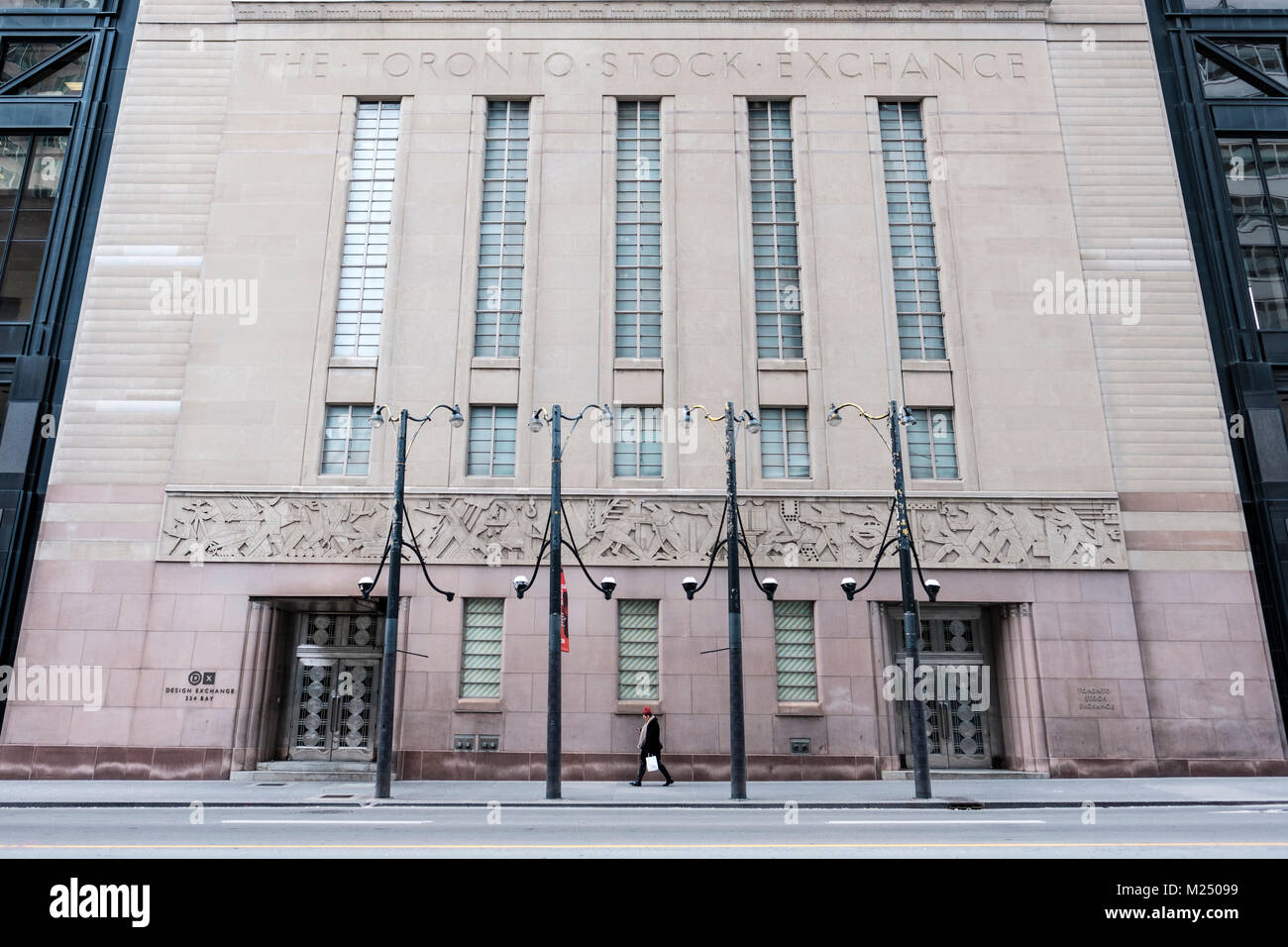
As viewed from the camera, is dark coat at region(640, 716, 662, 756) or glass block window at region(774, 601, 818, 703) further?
glass block window at region(774, 601, 818, 703)

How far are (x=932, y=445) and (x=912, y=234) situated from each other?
24.9ft

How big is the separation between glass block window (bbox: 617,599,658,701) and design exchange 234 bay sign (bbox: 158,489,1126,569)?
148 centimetres

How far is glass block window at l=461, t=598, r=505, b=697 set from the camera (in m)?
23.2

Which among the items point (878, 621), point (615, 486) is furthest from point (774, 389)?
point (878, 621)

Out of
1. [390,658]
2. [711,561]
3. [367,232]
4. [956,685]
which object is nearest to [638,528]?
[711,561]

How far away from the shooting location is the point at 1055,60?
28391 millimetres

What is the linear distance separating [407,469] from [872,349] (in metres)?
15.2

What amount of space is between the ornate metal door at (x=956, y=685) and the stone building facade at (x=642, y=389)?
122 mm

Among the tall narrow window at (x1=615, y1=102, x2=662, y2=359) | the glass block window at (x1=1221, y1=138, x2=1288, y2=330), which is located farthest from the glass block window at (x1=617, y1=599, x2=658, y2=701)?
the glass block window at (x1=1221, y1=138, x2=1288, y2=330)

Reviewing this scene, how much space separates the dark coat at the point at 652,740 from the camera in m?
20.4

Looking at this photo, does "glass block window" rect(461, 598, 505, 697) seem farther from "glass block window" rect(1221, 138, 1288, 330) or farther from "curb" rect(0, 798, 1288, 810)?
"glass block window" rect(1221, 138, 1288, 330)

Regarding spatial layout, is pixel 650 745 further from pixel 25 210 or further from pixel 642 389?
pixel 25 210

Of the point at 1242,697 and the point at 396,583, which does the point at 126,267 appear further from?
the point at 1242,697

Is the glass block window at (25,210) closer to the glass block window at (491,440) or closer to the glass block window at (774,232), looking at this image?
the glass block window at (491,440)
